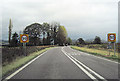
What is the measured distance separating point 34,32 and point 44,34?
1070 centimetres

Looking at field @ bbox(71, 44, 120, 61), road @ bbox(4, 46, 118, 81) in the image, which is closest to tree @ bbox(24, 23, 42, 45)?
field @ bbox(71, 44, 120, 61)

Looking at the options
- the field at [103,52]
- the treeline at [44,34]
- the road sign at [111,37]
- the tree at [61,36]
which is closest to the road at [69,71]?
the field at [103,52]

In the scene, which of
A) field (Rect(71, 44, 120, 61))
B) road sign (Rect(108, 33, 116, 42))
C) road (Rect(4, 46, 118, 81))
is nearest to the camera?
road (Rect(4, 46, 118, 81))

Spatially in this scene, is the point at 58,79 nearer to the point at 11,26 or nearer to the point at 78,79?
the point at 78,79

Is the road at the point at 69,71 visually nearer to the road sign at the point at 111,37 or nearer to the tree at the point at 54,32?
the road sign at the point at 111,37

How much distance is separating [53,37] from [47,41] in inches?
271

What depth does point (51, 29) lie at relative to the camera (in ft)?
332

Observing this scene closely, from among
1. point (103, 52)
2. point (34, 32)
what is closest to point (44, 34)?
point (34, 32)

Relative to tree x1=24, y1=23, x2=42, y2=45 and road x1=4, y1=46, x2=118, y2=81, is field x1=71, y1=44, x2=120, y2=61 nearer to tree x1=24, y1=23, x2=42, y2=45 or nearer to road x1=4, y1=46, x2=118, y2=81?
road x1=4, y1=46, x2=118, y2=81

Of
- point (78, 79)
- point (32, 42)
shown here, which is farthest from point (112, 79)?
point (32, 42)

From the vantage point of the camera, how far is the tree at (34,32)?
7832 centimetres

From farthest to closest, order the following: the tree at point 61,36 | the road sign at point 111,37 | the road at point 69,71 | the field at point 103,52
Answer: the tree at point 61,36 < the road sign at point 111,37 < the field at point 103,52 < the road at point 69,71

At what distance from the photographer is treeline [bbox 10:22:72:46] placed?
78438 millimetres

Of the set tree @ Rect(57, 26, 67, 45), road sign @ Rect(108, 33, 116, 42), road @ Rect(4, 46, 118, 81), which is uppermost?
tree @ Rect(57, 26, 67, 45)
